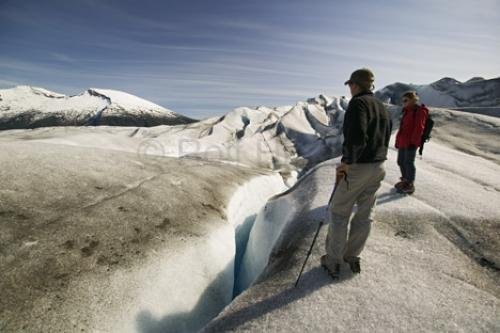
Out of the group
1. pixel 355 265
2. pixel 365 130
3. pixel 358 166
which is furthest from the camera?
pixel 355 265

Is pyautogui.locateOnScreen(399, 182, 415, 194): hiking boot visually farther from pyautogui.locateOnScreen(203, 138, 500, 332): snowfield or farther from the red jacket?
the red jacket

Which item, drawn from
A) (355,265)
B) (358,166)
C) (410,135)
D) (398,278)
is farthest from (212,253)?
(410,135)

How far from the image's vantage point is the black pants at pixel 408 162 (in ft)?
40.0

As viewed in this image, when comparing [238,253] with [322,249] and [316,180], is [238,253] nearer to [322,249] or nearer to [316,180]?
[316,180]

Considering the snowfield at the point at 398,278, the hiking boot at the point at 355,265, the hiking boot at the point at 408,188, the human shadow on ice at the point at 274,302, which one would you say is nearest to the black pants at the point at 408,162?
the hiking boot at the point at 408,188

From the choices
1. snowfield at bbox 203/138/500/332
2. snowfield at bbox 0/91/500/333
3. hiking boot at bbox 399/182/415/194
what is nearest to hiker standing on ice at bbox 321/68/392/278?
snowfield at bbox 203/138/500/332

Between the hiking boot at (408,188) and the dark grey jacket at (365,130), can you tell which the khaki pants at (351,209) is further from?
the hiking boot at (408,188)

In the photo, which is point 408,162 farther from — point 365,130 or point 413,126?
point 365,130

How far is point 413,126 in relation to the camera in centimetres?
1185

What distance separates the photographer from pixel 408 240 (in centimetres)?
930

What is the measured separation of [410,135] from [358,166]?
625 cm

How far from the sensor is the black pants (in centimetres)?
1218

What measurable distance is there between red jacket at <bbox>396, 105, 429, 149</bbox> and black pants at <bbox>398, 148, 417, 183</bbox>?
0.26 metres

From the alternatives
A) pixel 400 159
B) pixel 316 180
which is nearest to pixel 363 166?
pixel 400 159
